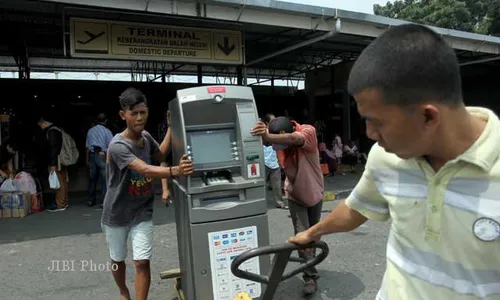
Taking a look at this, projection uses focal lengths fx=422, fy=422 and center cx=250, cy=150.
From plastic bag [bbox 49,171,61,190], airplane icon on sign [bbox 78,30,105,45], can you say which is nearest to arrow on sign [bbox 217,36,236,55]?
airplane icon on sign [bbox 78,30,105,45]

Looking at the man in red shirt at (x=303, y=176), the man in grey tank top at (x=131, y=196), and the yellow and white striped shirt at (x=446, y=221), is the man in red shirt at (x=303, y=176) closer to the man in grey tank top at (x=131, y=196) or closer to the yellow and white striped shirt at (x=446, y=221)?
the man in grey tank top at (x=131, y=196)

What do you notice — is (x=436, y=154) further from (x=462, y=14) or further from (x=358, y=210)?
(x=462, y=14)

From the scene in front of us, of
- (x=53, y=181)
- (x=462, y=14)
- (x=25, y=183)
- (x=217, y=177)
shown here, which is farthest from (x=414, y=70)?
(x=462, y=14)

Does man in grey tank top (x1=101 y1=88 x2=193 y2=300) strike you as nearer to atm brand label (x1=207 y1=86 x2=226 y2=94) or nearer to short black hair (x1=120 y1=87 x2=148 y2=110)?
short black hair (x1=120 y1=87 x2=148 y2=110)

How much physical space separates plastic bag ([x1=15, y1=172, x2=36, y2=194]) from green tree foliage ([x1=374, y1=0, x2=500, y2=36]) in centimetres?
1979

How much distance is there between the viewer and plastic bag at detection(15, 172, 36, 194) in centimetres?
697

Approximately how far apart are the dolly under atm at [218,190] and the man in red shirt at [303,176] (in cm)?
51

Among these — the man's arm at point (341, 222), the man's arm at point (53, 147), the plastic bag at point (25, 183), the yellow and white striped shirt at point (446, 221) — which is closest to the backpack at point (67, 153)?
the man's arm at point (53, 147)

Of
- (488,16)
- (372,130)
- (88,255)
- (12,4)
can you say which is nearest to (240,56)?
(12,4)

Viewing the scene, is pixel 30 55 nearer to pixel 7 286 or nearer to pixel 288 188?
pixel 7 286

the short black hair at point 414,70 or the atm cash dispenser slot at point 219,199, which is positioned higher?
the short black hair at point 414,70

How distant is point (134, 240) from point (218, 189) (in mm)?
817

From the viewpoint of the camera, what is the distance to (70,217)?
271 inches

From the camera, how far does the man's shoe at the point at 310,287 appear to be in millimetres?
3817
